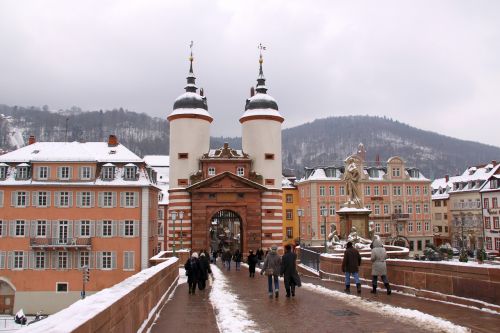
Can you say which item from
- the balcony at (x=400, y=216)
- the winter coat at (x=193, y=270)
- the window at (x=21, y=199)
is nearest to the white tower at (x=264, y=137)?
the window at (x=21, y=199)

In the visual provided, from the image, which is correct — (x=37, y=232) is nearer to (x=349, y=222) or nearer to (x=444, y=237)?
(x=349, y=222)

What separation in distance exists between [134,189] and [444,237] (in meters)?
51.9

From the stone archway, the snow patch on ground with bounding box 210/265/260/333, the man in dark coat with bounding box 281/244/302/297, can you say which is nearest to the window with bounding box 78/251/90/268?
the stone archway

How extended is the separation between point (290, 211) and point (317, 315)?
215 ft

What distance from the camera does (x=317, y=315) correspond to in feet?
40.1

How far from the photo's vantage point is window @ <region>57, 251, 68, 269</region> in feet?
166

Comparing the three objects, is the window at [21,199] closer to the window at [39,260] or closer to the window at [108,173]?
the window at [39,260]

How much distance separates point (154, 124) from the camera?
16262cm

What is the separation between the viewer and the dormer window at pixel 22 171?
170 feet

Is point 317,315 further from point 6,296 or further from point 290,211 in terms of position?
point 290,211

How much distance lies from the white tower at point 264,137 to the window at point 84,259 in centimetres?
1842

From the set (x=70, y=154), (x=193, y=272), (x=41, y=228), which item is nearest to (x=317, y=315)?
(x=193, y=272)

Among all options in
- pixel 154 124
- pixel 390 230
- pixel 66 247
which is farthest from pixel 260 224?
pixel 154 124

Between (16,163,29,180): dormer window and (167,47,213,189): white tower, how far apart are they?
1390 cm
